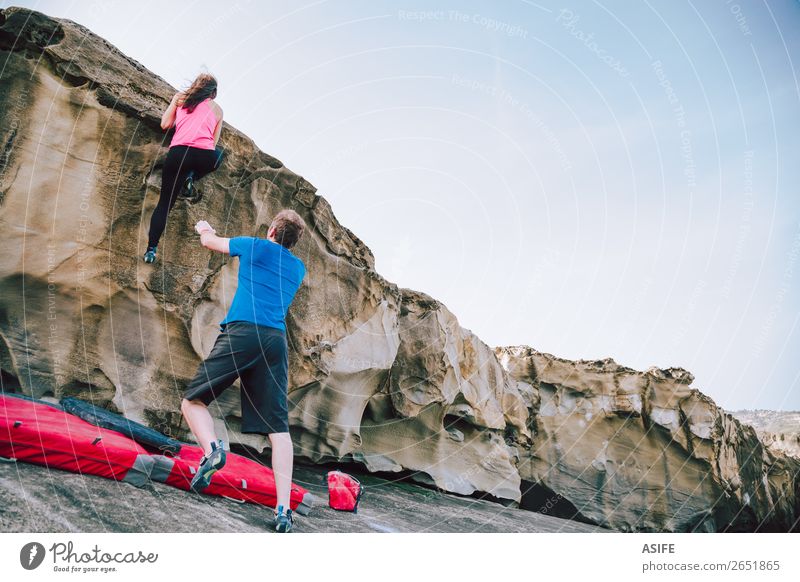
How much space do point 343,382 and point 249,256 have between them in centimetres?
388

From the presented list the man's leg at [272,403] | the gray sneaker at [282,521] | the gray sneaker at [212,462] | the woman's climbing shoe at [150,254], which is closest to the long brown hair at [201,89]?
the woman's climbing shoe at [150,254]

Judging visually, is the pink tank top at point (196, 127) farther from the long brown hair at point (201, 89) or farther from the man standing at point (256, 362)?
the man standing at point (256, 362)

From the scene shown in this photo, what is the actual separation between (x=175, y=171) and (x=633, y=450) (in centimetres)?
1341

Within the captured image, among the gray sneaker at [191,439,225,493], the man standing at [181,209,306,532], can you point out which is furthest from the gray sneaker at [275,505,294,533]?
the gray sneaker at [191,439,225,493]

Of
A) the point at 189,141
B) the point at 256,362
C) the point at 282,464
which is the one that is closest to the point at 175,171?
the point at 189,141

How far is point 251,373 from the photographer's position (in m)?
3.92

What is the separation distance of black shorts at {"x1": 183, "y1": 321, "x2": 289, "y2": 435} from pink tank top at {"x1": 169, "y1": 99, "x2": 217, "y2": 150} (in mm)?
2249

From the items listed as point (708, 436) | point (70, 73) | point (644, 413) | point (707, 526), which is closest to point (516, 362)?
point (644, 413)

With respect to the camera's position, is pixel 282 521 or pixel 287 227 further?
pixel 287 227

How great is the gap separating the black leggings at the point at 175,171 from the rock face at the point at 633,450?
35.5ft

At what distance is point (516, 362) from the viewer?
580 inches

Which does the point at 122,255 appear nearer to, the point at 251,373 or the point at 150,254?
the point at 150,254

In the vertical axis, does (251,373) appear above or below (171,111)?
below

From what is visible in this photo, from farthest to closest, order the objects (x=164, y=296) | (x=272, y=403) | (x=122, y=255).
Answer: (x=164, y=296) < (x=122, y=255) < (x=272, y=403)
